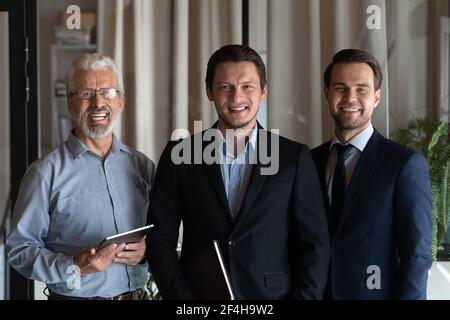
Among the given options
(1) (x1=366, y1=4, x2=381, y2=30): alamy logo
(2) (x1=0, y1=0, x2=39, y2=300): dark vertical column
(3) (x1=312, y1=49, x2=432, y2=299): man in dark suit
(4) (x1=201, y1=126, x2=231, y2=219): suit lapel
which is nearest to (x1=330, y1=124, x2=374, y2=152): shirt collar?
(3) (x1=312, y1=49, x2=432, y2=299): man in dark suit

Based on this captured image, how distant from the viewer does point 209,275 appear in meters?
1.98

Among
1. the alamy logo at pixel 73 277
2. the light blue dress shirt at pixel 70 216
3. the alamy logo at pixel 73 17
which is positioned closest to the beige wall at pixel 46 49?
the alamy logo at pixel 73 17

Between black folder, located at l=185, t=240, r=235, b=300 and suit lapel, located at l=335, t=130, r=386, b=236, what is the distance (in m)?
0.44

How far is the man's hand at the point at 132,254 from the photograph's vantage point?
2074 millimetres

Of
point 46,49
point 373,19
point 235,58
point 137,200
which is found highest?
point 373,19

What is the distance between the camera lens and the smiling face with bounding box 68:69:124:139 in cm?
213

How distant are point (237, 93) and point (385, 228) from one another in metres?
0.70

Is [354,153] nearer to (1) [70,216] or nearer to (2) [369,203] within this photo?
(2) [369,203]

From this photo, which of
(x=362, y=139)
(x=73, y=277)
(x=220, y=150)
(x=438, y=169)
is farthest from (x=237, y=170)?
(x=438, y=169)

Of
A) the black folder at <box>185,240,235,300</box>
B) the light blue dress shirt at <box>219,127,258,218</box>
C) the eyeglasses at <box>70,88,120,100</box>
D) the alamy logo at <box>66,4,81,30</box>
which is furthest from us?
the alamy logo at <box>66,4,81,30</box>

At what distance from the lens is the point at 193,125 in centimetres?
305

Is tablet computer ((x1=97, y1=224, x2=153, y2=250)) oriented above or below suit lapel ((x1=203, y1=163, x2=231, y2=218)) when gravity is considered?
below

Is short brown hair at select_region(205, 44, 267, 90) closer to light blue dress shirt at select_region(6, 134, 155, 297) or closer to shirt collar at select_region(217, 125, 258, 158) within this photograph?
shirt collar at select_region(217, 125, 258, 158)
